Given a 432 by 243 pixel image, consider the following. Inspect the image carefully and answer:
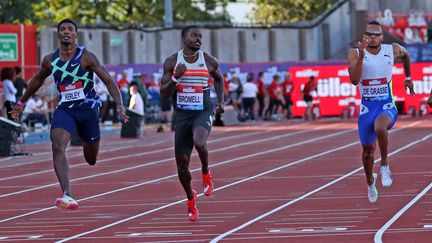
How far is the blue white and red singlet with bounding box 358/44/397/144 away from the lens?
16062 millimetres

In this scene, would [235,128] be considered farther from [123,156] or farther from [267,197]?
[267,197]

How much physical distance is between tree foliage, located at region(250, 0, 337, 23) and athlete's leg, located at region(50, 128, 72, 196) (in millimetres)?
62957

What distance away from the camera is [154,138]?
37156mm

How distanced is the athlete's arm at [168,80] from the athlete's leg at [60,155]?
3.61 ft

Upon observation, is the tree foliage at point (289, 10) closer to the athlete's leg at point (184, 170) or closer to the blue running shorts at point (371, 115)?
the blue running shorts at point (371, 115)

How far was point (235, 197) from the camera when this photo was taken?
1767 cm

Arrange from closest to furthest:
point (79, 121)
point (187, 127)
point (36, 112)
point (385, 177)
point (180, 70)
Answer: point (180, 70) < point (187, 127) < point (79, 121) < point (385, 177) < point (36, 112)

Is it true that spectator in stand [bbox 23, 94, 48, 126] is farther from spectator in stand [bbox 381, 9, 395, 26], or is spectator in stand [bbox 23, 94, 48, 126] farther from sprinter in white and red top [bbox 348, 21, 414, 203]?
sprinter in white and red top [bbox 348, 21, 414, 203]

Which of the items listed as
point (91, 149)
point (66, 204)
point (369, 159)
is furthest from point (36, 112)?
point (66, 204)

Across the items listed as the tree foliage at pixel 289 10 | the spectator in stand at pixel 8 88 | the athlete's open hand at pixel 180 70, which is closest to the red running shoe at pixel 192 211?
the athlete's open hand at pixel 180 70

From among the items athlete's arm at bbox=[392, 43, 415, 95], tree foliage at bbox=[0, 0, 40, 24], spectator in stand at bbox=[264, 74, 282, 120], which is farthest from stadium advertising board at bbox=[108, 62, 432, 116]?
athlete's arm at bbox=[392, 43, 415, 95]

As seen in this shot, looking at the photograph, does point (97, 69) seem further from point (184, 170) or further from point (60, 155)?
point (184, 170)

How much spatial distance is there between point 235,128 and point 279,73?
727 cm

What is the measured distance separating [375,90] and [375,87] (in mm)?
37
